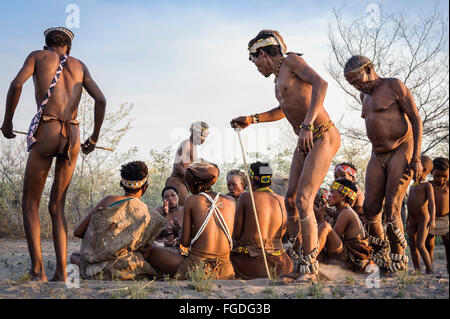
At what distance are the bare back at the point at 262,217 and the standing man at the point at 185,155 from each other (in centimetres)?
221

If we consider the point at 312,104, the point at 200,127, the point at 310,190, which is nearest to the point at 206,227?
the point at 310,190

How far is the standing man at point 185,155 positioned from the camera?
6.70 meters

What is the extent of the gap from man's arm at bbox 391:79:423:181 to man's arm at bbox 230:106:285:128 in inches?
45.4

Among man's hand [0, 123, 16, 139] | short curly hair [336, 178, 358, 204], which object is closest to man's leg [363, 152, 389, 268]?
short curly hair [336, 178, 358, 204]

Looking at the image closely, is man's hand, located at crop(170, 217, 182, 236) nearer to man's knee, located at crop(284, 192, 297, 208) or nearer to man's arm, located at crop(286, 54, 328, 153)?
man's knee, located at crop(284, 192, 297, 208)

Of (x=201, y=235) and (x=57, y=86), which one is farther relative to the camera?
(x=201, y=235)

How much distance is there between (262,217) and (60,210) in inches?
76.3

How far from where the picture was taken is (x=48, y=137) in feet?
12.1

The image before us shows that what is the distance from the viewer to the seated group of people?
13.0 feet

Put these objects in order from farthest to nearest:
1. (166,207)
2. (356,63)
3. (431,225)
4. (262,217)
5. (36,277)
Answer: (166,207) < (431,225) < (262,217) < (356,63) < (36,277)

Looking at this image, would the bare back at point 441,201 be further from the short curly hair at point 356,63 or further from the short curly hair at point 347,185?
the short curly hair at point 356,63

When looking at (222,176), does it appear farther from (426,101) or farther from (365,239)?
(365,239)

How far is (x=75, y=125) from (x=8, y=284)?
1.40 meters
